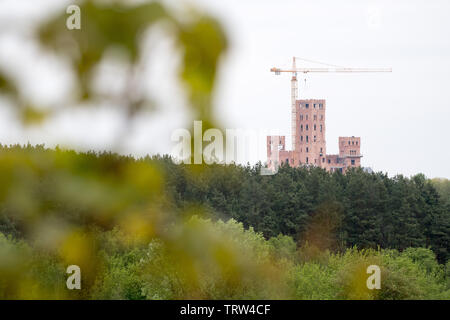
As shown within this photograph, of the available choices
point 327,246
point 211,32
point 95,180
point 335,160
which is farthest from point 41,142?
point 335,160

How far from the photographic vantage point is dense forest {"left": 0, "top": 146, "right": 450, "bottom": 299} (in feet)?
6.52

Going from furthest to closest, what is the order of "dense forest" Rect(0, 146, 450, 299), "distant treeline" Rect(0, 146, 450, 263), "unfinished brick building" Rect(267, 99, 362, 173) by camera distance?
1. "unfinished brick building" Rect(267, 99, 362, 173)
2. "distant treeline" Rect(0, 146, 450, 263)
3. "dense forest" Rect(0, 146, 450, 299)

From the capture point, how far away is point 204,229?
7.18ft

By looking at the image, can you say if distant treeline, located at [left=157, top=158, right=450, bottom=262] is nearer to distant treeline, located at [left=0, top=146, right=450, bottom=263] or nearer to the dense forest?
distant treeline, located at [left=0, top=146, right=450, bottom=263]

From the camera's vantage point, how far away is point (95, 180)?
199cm

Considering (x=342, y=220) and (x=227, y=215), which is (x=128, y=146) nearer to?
(x=227, y=215)

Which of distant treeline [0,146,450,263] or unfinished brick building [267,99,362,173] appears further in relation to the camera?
unfinished brick building [267,99,362,173]

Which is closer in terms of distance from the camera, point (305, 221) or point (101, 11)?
point (101, 11)

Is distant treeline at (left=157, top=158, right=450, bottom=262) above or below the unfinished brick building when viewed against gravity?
below

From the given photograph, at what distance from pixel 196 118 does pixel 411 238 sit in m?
54.7

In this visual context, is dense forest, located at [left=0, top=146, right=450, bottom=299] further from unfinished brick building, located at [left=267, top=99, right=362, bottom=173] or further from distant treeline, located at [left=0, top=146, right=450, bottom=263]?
unfinished brick building, located at [left=267, top=99, right=362, bottom=173]

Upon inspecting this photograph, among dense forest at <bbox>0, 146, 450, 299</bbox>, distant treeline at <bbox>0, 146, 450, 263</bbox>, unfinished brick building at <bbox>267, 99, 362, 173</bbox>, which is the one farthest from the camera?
unfinished brick building at <bbox>267, 99, 362, 173</bbox>

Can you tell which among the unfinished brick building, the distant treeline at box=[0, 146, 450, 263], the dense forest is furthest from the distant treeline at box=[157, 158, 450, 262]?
the unfinished brick building
